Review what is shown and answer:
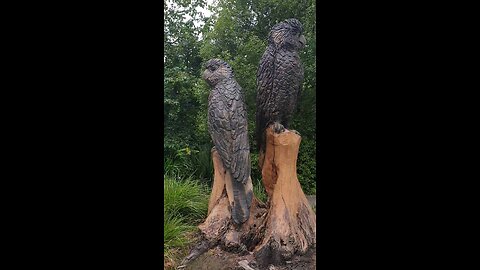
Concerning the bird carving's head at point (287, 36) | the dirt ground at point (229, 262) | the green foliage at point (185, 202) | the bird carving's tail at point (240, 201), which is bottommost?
the dirt ground at point (229, 262)

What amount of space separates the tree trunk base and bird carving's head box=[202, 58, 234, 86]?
1.79 ft

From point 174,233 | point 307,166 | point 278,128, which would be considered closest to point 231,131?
point 278,128

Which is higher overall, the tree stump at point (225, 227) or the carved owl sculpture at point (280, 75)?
the carved owl sculpture at point (280, 75)

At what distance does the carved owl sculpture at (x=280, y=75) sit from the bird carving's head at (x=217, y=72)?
25 centimetres

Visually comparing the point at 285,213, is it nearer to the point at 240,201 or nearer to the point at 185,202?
the point at 240,201

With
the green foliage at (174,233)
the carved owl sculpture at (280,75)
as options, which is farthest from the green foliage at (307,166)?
the carved owl sculpture at (280,75)

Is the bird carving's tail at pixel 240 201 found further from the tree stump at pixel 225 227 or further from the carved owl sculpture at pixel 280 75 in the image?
the carved owl sculpture at pixel 280 75

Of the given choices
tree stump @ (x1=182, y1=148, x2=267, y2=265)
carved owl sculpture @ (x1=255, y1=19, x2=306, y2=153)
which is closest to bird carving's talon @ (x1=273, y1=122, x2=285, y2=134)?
carved owl sculpture @ (x1=255, y1=19, x2=306, y2=153)

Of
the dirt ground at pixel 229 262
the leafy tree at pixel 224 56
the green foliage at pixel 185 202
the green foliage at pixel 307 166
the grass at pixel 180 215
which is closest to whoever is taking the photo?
the dirt ground at pixel 229 262

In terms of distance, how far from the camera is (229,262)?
9.65 feet

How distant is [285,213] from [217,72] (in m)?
1.20

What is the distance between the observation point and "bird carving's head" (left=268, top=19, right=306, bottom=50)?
303 cm

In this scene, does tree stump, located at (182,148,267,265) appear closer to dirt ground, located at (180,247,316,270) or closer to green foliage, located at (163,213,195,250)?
dirt ground, located at (180,247,316,270)

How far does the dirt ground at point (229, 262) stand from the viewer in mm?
2871
